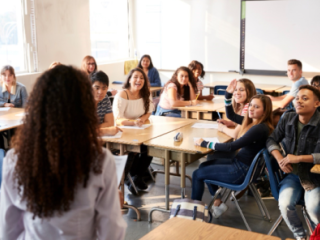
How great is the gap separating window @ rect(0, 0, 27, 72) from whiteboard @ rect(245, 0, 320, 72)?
4333 millimetres

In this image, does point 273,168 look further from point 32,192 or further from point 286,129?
point 32,192

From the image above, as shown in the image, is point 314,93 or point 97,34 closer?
point 314,93

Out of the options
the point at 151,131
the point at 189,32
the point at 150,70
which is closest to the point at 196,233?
the point at 151,131

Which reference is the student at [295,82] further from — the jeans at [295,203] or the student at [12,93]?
the student at [12,93]

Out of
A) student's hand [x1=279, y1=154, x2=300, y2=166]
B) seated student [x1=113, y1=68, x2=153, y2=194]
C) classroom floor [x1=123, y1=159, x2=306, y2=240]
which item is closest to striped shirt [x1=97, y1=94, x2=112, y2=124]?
seated student [x1=113, y1=68, x2=153, y2=194]

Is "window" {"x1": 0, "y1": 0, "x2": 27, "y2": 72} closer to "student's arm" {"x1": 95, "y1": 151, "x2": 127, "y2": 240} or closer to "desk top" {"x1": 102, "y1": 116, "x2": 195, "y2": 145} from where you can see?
"desk top" {"x1": 102, "y1": 116, "x2": 195, "y2": 145}

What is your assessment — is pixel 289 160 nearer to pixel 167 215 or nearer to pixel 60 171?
pixel 167 215

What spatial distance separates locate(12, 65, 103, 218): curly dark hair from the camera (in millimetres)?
1132

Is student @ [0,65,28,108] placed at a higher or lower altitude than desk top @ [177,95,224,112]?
higher

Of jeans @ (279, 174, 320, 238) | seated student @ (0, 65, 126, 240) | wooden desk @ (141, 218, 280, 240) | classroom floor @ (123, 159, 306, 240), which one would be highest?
seated student @ (0, 65, 126, 240)

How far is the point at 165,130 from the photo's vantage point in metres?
3.82

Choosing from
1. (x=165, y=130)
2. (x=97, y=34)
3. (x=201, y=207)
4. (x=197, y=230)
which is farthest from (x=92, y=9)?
(x=197, y=230)

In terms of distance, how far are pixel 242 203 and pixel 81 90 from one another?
3025mm

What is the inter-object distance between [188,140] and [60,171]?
2.35 metres
